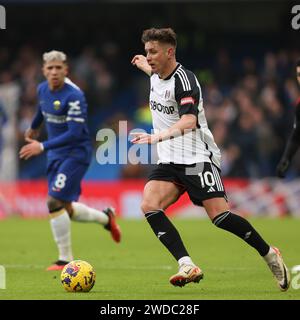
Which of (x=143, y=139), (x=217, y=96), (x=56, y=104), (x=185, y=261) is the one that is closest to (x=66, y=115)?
(x=56, y=104)

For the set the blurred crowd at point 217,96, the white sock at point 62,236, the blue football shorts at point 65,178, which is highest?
the blurred crowd at point 217,96

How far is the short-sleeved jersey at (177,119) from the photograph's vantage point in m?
8.39

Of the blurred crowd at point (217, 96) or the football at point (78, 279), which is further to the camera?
the blurred crowd at point (217, 96)

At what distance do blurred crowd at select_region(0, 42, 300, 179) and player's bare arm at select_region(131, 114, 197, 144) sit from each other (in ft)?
43.8

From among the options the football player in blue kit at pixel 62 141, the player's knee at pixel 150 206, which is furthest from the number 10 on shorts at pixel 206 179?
the football player in blue kit at pixel 62 141

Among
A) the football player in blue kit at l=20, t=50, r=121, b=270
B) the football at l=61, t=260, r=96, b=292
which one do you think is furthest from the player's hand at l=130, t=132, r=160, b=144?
the football player in blue kit at l=20, t=50, r=121, b=270

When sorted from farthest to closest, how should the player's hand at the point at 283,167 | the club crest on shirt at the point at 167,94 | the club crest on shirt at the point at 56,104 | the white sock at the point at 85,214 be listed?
the white sock at the point at 85,214 < the player's hand at the point at 283,167 < the club crest on shirt at the point at 56,104 < the club crest on shirt at the point at 167,94

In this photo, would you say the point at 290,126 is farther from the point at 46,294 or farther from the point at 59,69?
the point at 46,294

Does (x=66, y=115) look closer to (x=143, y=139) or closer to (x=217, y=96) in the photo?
(x=143, y=139)

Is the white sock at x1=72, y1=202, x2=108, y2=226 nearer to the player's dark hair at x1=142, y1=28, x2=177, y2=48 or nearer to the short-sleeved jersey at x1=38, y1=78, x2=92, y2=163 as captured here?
the short-sleeved jersey at x1=38, y1=78, x2=92, y2=163

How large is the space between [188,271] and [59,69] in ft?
13.2

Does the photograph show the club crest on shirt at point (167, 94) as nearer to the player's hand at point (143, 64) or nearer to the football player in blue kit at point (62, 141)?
the player's hand at point (143, 64)

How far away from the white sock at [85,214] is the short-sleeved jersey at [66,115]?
81 centimetres

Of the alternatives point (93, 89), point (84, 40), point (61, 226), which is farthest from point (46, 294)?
point (84, 40)
